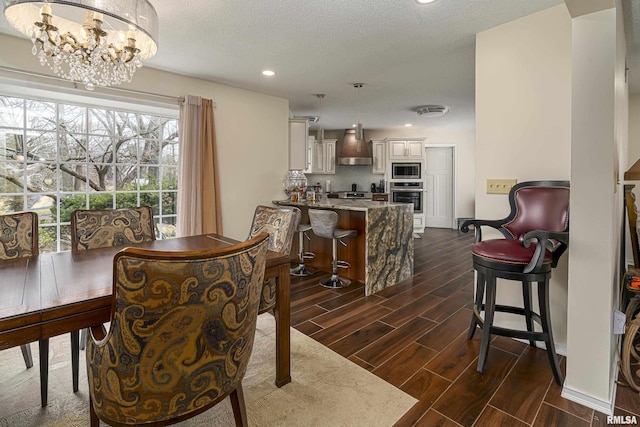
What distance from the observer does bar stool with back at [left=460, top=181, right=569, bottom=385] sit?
1.77 m

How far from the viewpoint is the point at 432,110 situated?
211 inches

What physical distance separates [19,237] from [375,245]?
9.50 feet

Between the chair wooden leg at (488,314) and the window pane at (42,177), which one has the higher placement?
the window pane at (42,177)

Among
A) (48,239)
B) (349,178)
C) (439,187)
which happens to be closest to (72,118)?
(48,239)

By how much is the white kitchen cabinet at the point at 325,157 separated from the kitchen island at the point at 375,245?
329 centimetres

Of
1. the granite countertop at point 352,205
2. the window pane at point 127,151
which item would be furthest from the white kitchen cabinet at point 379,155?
the window pane at point 127,151

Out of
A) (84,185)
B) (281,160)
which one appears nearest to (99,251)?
(84,185)

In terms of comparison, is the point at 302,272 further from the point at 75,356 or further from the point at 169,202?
the point at 75,356

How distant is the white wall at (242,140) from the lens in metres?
3.65

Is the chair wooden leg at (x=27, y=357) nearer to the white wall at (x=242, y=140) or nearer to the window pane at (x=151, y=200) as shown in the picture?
the window pane at (x=151, y=200)

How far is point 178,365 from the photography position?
39.5 inches

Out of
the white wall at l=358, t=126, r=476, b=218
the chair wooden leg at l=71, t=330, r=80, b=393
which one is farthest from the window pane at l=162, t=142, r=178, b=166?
the white wall at l=358, t=126, r=476, b=218

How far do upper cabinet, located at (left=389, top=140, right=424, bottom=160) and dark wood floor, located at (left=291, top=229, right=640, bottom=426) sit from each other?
3.99 meters

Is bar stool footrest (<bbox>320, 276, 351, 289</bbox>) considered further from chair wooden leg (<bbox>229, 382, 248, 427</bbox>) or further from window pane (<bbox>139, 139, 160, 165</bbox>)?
window pane (<bbox>139, 139, 160, 165</bbox>)
